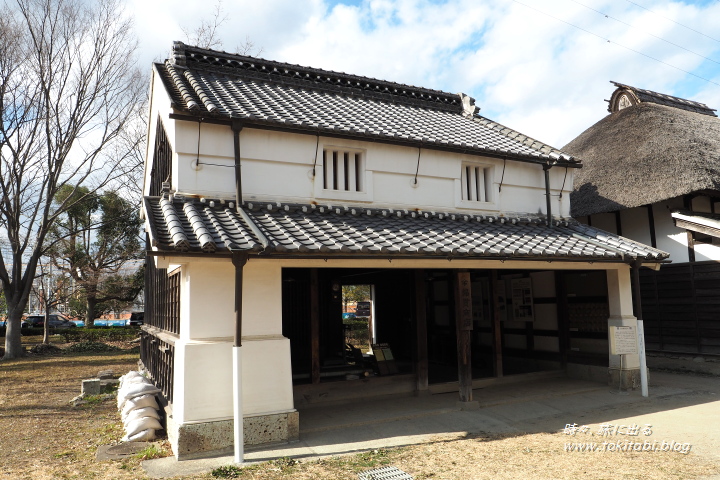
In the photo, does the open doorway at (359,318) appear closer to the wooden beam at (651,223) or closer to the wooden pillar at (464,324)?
the wooden pillar at (464,324)

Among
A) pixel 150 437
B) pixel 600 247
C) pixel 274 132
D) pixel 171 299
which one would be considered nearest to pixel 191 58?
pixel 274 132

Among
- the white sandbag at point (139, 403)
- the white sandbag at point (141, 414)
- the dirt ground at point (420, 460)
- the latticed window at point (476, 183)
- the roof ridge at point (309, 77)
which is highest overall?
the roof ridge at point (309, 77)

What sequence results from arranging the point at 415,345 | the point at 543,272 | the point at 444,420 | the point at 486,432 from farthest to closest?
the point at 543,272 < the point at 415,345 < the point at 444,420 < the point at 486,432

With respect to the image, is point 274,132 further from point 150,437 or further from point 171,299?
point 150,437

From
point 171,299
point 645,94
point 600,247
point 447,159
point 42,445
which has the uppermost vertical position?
point 645,94

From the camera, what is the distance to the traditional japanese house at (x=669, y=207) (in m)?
11.7

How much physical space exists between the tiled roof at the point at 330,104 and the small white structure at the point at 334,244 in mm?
59

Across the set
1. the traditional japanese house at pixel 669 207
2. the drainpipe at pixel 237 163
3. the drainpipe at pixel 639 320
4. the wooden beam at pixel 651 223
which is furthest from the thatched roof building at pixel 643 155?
the drainpipe at pixel 237 163

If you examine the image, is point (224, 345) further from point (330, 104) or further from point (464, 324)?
point (330, 104)

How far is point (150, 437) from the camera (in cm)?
732

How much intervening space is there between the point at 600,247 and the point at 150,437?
28.5 ft

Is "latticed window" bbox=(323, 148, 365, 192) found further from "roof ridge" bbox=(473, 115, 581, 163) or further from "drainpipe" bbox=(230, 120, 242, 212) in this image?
"roof ridge" bbox=(473, 115, 581, 163)

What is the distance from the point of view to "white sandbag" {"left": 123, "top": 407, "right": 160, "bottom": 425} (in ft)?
24.8

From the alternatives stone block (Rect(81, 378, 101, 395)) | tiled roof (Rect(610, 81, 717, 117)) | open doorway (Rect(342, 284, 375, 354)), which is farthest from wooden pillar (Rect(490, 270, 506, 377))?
tiled roof (Rect(610, 81, 717, 117))
